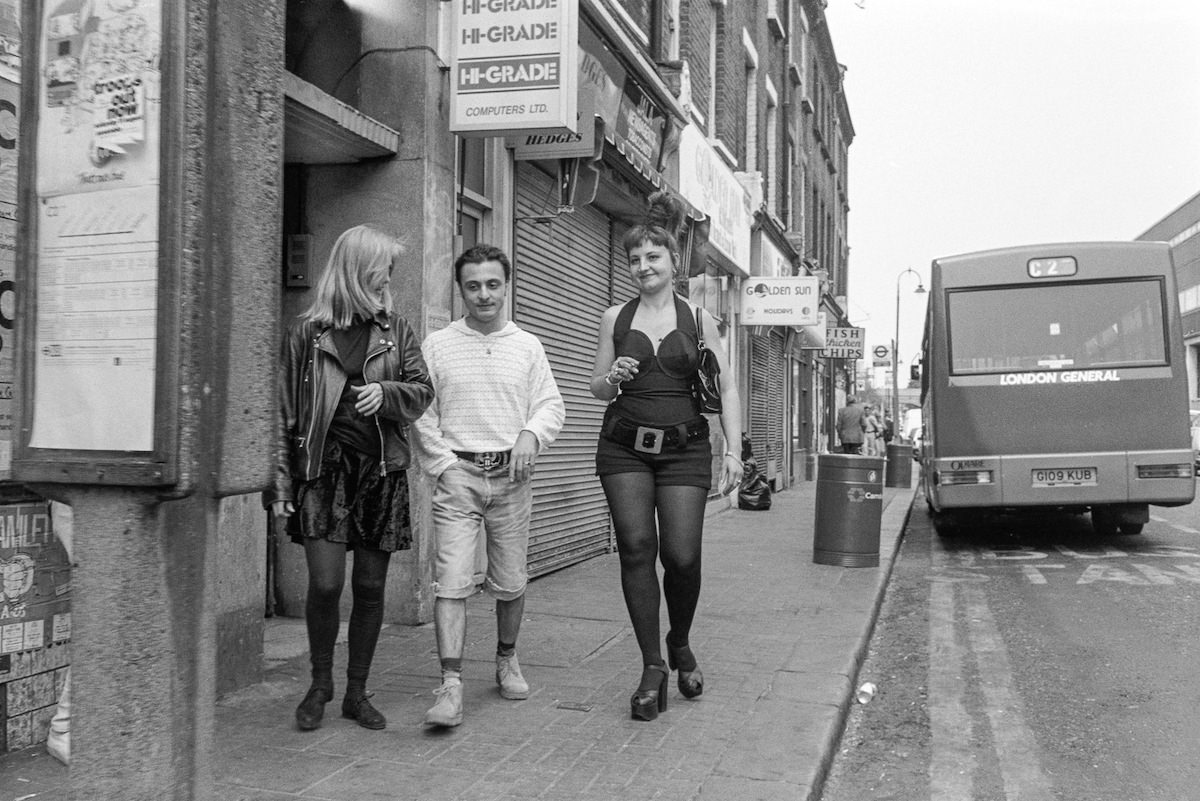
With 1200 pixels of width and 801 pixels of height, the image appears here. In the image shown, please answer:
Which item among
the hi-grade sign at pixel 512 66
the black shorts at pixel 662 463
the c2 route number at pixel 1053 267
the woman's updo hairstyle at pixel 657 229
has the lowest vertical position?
the black shorts at pixel 662 463

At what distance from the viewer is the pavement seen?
338 centimetres

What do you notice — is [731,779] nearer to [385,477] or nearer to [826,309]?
[385,477]

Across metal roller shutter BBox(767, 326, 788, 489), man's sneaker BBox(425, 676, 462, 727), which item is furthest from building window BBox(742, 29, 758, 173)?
man's sneaker BBox(425, 676, 462, 727)

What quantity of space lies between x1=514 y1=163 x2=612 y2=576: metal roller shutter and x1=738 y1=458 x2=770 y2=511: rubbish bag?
18.1 ft

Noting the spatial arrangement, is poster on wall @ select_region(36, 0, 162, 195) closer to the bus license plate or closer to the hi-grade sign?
the hi-grade sign

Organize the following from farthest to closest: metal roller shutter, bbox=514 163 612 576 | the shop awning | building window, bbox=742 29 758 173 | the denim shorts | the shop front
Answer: building window, bbox=742 29 758 173 → the shop front → metal roller shutter, bbox=514 163 612 576 → the shop awning → the denim shorts

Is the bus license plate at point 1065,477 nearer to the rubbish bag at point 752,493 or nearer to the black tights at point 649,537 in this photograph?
the rubbish bag at point 752,493

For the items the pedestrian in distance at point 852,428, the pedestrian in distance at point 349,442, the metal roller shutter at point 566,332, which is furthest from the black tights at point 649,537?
the pedestrian in distance at point 852,428

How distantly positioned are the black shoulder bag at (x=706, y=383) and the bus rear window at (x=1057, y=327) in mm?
7534

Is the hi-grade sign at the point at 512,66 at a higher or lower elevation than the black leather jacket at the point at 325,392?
higher

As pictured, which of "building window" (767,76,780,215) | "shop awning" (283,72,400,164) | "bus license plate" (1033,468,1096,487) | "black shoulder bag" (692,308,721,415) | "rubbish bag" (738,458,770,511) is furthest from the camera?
"building window" (767,76,780,215)

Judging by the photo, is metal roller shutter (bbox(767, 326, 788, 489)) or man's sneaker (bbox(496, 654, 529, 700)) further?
metal roller shutter (bbox(767, 326, 788, 489))

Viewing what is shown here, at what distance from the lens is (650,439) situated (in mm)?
4227

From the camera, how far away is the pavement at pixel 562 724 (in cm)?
338
